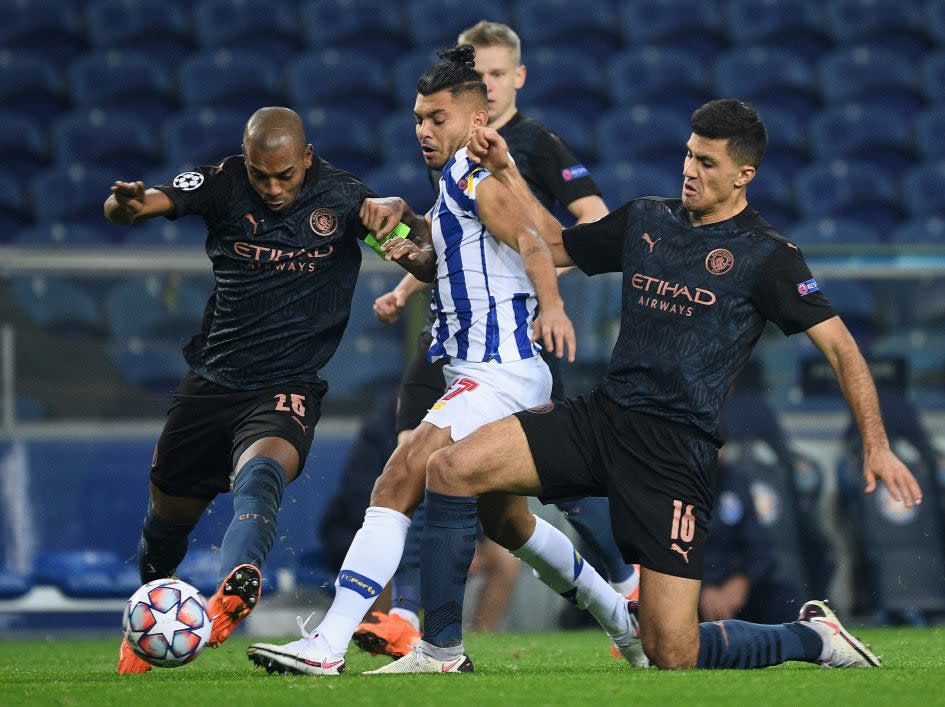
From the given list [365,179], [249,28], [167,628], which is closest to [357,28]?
[249,28]

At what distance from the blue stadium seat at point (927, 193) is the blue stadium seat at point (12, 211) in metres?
6.63

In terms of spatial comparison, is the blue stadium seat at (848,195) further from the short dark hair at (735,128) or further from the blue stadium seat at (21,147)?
the short dark hair at (735,128)

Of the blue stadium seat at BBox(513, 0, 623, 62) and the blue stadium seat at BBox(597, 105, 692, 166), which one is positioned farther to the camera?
the blue stadium seat at BBox(513, 0, 623, 62)

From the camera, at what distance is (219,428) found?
16.4 ft

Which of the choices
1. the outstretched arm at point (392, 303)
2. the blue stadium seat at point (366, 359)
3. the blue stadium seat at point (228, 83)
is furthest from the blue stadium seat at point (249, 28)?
the outstretched arm at point (392, 303)

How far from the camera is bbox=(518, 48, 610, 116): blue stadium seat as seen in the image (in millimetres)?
11484

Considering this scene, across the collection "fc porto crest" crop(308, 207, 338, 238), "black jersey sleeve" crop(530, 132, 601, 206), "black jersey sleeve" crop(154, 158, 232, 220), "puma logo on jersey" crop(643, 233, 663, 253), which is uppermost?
"black jersey sleeve" crop(530, 132, 601, 206)

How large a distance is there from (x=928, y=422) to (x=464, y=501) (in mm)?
3883

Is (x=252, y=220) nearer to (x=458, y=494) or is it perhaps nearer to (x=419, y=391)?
(x=419, y=391)

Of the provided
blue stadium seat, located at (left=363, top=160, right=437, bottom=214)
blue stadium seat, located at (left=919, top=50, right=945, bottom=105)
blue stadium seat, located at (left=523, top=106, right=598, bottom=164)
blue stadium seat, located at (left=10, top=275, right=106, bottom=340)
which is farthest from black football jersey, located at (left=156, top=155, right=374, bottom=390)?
blue stadium seat, located at (left=919, top=50, right=945, bottom=105)

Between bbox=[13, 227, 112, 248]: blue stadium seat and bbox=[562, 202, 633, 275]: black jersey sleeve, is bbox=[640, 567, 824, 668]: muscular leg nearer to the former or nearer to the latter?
bbox=[562, 202, 633, 275]: black jersey sleeve

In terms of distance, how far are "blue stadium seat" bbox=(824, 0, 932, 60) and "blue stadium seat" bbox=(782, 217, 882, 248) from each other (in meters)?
2.10

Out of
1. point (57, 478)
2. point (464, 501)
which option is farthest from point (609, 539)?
point (57, 478)

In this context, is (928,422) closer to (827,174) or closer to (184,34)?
(827,174)
